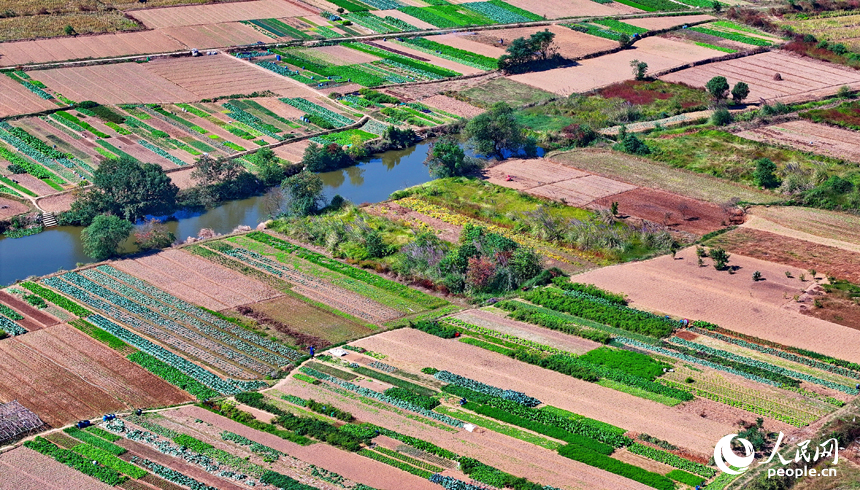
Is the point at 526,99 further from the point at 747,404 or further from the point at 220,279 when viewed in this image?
the point at 747,404

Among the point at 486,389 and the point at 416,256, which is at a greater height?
the point at 416,256

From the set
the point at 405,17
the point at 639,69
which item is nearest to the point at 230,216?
the point at 639,69

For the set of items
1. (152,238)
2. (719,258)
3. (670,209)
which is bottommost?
(152,238)

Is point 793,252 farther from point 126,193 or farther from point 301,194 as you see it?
point 126,193

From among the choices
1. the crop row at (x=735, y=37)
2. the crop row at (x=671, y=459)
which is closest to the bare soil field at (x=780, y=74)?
the crop row at (x=735, y=37)

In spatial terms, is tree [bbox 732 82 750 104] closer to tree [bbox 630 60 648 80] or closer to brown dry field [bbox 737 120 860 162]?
brown dry field [bbox 737 120 860 162]

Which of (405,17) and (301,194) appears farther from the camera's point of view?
(405,17)
